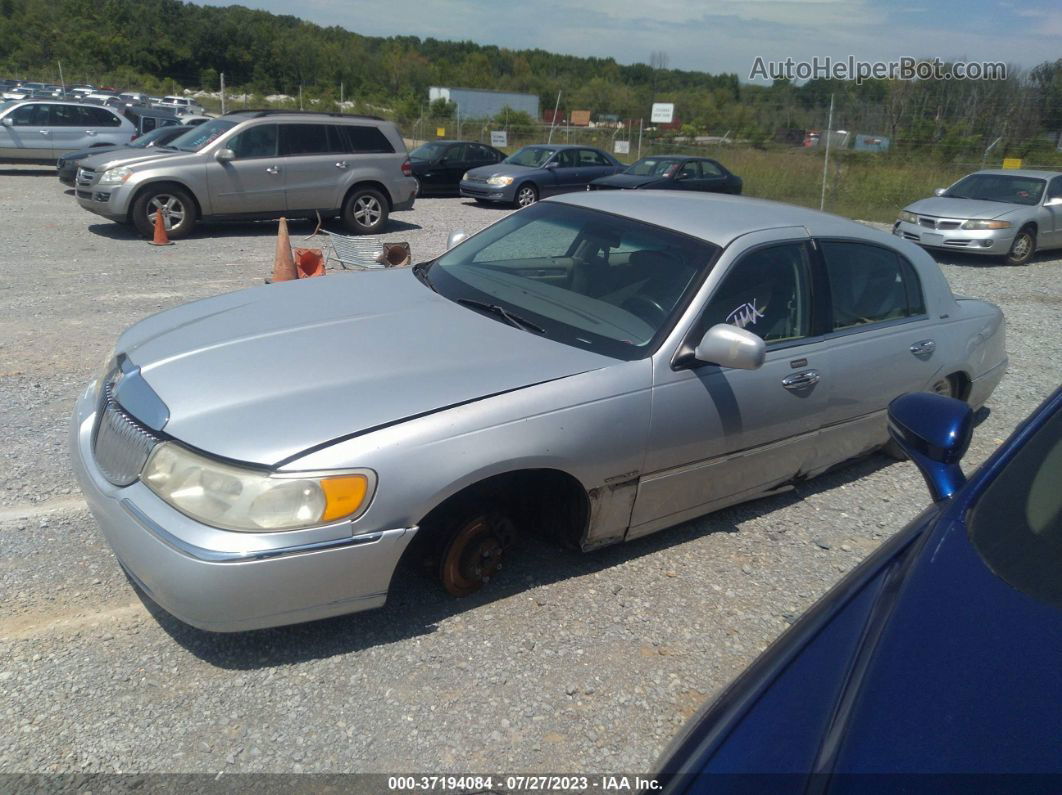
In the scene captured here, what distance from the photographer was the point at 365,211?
13.6 meters

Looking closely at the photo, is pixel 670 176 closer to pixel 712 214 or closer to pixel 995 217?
pixel 995 217

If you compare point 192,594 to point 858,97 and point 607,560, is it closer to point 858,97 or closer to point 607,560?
point 607,560

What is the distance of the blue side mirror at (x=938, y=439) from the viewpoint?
7.77 feet

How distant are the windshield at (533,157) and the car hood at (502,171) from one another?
25 cm

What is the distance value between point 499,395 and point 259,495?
92 centimetres

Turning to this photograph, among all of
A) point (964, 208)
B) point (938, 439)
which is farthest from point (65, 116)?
point (938, 439)

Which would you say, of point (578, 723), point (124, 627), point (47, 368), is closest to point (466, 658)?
point (578, 723)

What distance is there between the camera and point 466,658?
10.2ft

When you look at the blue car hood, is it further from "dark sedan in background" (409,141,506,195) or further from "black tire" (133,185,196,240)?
"dark sedan in background" (409,141,506,195)

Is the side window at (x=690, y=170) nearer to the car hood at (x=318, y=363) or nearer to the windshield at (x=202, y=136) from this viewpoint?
the windshield at (x=202, y=136)

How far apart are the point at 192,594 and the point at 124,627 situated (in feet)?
2.24

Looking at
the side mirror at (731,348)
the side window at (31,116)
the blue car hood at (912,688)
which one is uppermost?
the side window at (31,116)

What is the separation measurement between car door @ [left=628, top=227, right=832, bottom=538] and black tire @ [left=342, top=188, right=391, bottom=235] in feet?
33.7

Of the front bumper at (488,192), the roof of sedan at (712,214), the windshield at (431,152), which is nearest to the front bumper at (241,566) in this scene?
the roof of sedan at (712,214)
